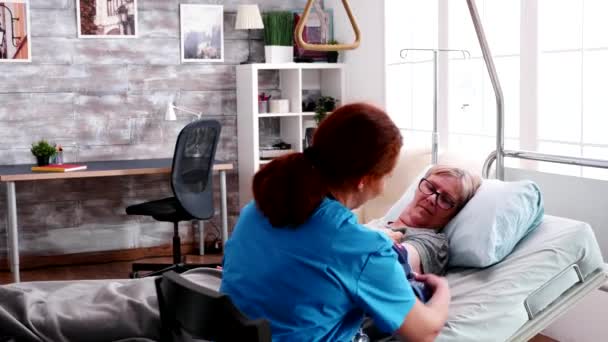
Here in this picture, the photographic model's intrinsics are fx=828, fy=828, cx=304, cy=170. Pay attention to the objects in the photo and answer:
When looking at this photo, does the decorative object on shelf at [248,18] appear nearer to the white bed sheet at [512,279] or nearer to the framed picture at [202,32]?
the framed picture at [202,32]

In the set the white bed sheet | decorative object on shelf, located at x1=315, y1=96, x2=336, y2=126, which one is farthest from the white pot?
the white bed sheet

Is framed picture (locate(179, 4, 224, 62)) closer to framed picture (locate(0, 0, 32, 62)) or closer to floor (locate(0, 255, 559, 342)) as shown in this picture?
framed picture (locate(0, 0, 32, 62))

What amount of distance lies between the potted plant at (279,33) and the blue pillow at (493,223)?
3.06 metres

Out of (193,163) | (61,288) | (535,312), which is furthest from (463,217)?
(193,163)

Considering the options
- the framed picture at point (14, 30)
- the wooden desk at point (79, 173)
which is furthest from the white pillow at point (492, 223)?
the framed picture at point (14, 30)

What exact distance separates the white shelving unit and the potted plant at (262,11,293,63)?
0.12 m

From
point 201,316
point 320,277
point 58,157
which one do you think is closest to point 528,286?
point 320,277

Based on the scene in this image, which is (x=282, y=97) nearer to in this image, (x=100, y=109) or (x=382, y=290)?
(x=100, y=109)

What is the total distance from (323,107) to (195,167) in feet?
3.77

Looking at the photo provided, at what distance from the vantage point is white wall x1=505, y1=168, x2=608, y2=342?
3.42 meters

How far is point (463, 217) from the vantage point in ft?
9.12

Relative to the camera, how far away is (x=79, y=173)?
488 cm

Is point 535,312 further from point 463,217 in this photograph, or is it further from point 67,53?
point 67,53

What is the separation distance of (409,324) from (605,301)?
183cm
